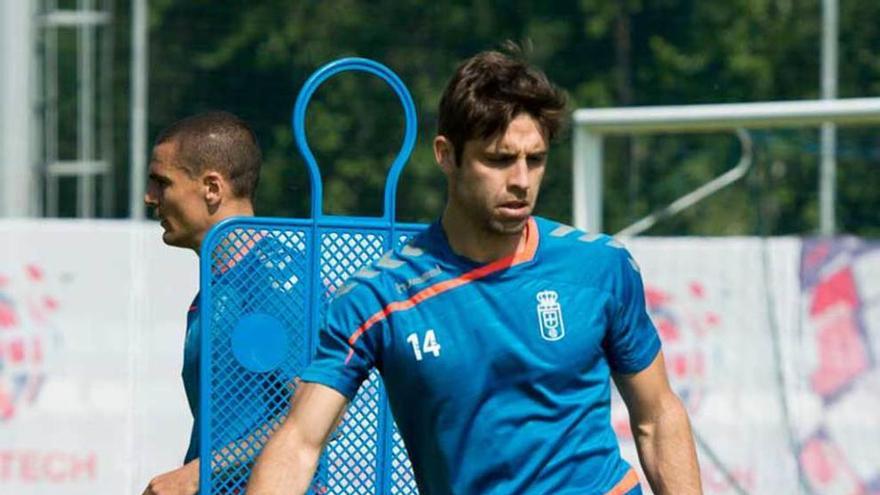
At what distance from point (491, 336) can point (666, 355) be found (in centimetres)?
610

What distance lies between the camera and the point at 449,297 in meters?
4.14

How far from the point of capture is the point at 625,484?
4219 mm

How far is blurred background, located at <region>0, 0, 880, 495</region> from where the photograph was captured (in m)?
9.93

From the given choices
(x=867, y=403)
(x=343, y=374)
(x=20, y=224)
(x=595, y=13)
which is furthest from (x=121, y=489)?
(x=343, y=374)

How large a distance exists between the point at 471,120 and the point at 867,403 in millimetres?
6007

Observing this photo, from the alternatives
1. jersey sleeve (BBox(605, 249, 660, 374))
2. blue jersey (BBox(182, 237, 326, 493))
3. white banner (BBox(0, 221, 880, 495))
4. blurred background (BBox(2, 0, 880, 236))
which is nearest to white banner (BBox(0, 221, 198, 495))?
white banner (BBox(0, 221, 880, 495))

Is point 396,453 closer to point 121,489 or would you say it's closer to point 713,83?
point 121,489

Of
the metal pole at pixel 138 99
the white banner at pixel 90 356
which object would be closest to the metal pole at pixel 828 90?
the white banner at pixel 90 356

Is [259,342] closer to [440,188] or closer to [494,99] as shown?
[494,99]

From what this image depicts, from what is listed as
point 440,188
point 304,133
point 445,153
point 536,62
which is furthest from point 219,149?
point 440,188

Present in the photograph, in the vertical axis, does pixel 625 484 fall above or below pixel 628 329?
below

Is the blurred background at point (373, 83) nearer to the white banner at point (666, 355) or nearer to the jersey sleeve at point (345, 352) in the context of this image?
the white banner at point (666, 355)

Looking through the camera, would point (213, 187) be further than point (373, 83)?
No

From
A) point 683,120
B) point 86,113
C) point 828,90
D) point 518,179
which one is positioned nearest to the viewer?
point 518,179
